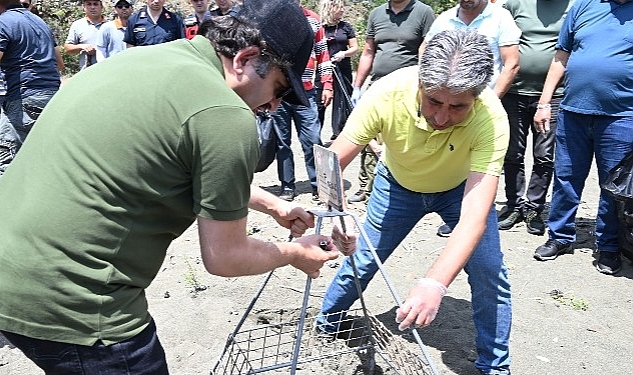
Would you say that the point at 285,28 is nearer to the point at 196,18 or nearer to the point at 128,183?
the point at 128,183

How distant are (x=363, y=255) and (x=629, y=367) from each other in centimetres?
140

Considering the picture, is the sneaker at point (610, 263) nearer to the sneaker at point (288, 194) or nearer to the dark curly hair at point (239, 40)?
the sneaker at point (288, 194)

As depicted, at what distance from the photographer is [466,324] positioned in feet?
11.4

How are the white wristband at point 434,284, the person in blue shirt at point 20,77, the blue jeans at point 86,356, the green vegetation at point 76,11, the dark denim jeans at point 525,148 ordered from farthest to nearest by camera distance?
the green vegetation at point 76,11
the dark denim jeans at point 525,148
the person in blue shirt at point 20,77
the white wristband at point 434,284
the blue jeans at point 86,356

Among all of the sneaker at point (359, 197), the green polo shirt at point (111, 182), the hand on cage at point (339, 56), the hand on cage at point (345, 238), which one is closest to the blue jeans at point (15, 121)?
the sneaker at point (359, 197)

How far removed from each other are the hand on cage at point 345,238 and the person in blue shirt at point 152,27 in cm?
375

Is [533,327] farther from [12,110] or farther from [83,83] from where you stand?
[12,110]

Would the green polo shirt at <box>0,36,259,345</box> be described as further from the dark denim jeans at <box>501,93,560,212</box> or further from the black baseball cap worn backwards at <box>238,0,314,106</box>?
the dark denim jeans at <box>501,93,560,212</box>

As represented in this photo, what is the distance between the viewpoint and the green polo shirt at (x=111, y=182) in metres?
1.45

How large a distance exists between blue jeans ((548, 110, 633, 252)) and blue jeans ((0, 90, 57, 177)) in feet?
11.4

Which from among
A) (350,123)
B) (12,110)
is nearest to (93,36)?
(12,110)

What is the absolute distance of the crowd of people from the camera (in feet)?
4.81

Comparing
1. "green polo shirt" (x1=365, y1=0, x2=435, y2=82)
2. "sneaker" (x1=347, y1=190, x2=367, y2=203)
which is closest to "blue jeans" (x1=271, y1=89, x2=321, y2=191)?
"sneaker" (x1=347, y1=190, x2=367, y2=203)

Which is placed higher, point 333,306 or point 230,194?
point 230,194
